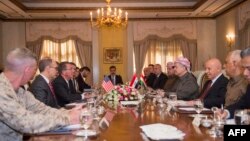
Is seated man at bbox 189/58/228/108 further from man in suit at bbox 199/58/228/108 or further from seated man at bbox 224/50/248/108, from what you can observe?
seated man at bbox 224/50/248/108

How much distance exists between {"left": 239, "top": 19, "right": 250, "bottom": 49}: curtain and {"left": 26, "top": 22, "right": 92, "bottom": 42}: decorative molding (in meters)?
4.88

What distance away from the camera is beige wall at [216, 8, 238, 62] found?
32.4 ft

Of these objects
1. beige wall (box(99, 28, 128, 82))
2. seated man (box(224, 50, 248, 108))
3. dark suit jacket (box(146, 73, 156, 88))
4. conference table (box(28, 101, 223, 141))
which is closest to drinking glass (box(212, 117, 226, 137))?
conference table (box(28, 101, 223, 141))

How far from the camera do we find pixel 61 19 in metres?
11.6

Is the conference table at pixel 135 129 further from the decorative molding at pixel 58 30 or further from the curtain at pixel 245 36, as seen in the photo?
the decorative molding at pixel 58 30

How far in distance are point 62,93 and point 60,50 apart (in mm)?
6491

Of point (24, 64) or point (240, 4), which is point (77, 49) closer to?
point (240, 4)

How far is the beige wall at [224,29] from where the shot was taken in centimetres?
988

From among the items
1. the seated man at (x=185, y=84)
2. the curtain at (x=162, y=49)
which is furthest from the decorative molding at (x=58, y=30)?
the seated man at (x=185, y=84)

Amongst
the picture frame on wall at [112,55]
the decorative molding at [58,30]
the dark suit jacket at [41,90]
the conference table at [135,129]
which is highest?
the decorative molding at [58,30]

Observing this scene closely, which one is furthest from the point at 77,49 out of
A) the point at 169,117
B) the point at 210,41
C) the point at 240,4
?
the point at 169,117

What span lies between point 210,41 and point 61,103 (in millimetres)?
7618

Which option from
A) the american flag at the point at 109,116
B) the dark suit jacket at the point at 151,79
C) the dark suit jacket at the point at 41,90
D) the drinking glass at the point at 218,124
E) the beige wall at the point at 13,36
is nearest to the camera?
the drinking glass at the point at 218,124

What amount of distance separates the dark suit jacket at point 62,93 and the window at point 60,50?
621 cm
